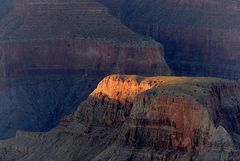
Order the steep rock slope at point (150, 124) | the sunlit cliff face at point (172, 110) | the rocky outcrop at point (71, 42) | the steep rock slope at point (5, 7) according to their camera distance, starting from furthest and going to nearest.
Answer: the steep rock slope at point (5, 7)
the rocky outcrop at point (71, 42)
the sunlit cliff face at point (172, 110)
the steep rock slope at point (150, 124)

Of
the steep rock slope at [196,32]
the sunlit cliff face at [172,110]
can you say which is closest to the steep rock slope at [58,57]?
the steep rock slope at [196,32]

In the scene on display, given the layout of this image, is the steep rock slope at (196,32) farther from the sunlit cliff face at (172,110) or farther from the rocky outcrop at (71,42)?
the sunlit cliff face at (172,110)

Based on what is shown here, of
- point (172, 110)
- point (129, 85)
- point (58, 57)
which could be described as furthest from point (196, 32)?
point (172, 110)

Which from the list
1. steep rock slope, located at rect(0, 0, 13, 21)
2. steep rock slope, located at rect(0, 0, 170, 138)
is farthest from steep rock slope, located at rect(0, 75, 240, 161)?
steep rock slope, located at rect(0, 0, 13, 21)

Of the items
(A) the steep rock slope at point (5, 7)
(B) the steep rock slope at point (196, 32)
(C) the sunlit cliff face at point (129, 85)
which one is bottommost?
(A) the steep rock slope at point (5, 7)

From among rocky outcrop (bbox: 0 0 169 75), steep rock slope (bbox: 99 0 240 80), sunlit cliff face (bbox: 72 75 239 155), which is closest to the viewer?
sunlit cliff face (bbox: 72 75 239 155)

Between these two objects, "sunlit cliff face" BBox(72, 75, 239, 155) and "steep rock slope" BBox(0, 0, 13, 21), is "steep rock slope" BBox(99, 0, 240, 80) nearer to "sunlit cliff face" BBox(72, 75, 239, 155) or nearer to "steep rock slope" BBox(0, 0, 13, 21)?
"steep rock slope" BBox(0, 0, 13, 21)
